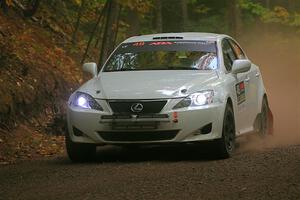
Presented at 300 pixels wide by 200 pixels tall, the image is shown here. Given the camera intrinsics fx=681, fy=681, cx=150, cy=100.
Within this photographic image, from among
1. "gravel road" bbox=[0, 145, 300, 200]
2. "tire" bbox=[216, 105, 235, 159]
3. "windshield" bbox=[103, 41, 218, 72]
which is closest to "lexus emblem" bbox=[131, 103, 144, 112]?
"gravel road" bbox=[0, 145, 300, 200]

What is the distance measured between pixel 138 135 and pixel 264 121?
3689 mm

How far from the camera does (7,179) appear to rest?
8391 mm

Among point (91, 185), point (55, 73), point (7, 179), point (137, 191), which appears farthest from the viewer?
point (55, 73)

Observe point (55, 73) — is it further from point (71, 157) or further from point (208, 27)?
point (208, 27)

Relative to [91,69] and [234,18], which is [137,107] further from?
[234,18]

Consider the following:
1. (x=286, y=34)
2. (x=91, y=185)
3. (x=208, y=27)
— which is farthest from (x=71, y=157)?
(x=286, y=34)

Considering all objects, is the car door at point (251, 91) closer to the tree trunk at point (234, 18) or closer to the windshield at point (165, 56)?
the windshield at point (165, 56)

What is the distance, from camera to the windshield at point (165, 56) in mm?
10188

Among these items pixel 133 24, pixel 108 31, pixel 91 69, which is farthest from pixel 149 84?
pixel 133 24

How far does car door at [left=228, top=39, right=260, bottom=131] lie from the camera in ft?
35.9

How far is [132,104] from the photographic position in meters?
8.93

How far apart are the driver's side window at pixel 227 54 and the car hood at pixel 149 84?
712 millimetres

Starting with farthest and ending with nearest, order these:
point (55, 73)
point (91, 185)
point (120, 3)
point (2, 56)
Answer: point (120, 3) < point (55, 73) < point (2, 56) < point (91, 185)

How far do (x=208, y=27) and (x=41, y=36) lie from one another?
18242 millimetres
